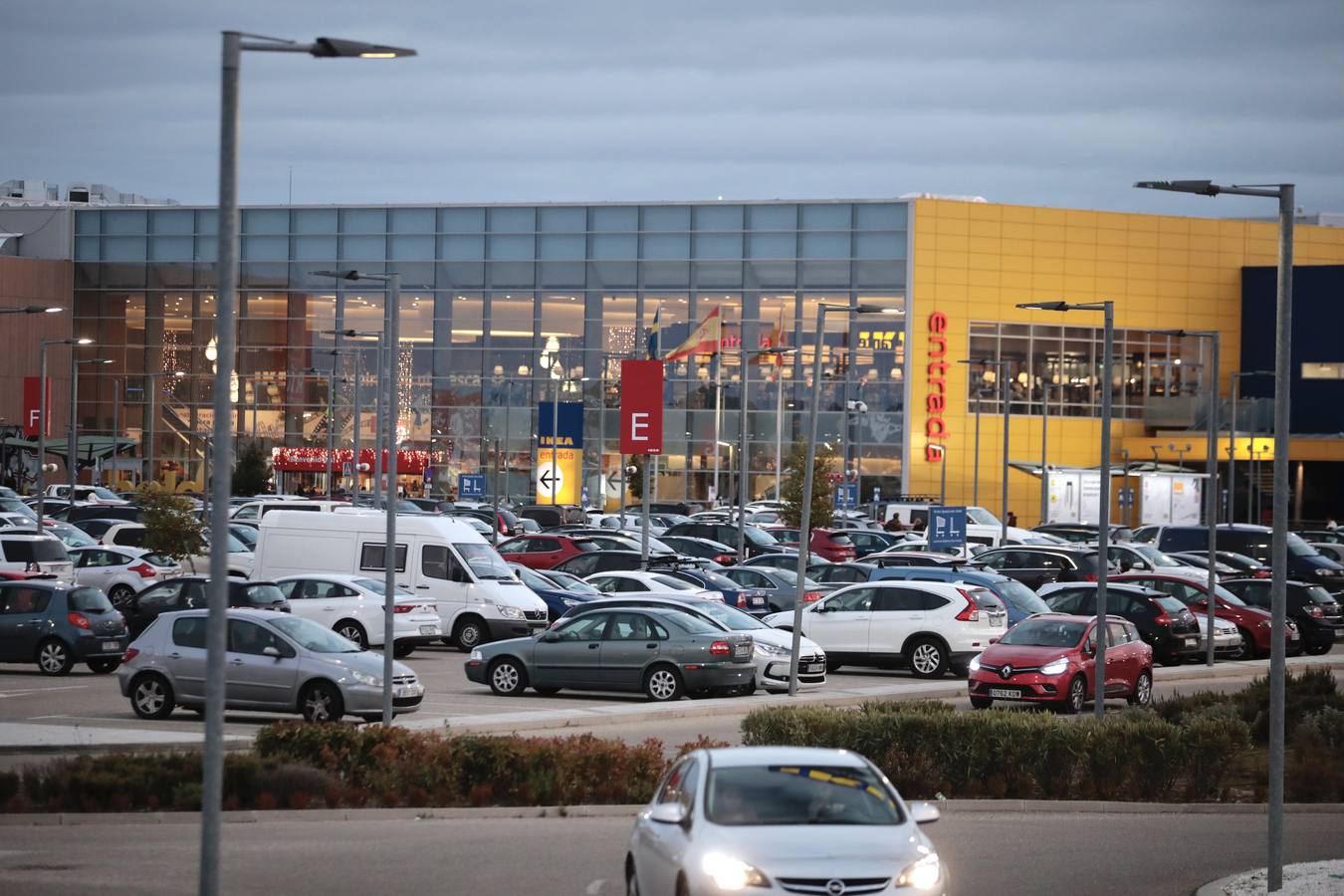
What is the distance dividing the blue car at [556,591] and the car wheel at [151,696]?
1307 cm

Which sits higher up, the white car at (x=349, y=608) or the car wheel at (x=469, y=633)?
the white car at (x=349, y=608)

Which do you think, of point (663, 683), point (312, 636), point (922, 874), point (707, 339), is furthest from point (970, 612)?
point (707, 339)

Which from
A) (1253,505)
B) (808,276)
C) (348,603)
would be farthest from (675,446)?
(348,603)

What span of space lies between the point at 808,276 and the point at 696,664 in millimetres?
57977

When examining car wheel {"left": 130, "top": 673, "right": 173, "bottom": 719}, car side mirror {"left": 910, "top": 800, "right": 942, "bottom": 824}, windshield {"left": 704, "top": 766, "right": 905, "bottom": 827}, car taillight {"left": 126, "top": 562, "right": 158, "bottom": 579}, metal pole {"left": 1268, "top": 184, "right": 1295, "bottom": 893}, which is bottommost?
car wheel {"left": 130, "top": 673, "right": 173, "bottom": 719}

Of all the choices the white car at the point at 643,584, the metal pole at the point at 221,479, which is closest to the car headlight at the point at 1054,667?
the white car at the point at 643,584

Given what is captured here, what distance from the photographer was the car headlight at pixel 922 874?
9992mm

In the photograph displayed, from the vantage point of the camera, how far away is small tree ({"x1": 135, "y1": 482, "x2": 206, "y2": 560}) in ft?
139

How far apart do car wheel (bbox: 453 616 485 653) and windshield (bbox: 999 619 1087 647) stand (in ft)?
36.5

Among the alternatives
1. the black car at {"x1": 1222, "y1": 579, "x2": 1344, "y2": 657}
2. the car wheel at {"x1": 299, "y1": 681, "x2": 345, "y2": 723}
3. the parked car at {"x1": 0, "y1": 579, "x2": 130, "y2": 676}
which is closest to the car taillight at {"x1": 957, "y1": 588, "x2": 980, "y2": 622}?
the black car at {"x1": 1222, "y1": 579, "x2": 1344, "y2": 657}

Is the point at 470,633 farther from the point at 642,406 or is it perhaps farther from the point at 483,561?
the point at 642,406

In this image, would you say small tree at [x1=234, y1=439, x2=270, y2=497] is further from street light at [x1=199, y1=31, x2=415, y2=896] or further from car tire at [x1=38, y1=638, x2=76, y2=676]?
street light at [x1=199, y1=31, x2=415, y2=896]

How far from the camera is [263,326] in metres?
88.0

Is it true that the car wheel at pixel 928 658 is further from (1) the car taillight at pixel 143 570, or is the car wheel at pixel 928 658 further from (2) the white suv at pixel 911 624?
(1) the car taillight at pixel 143 570
